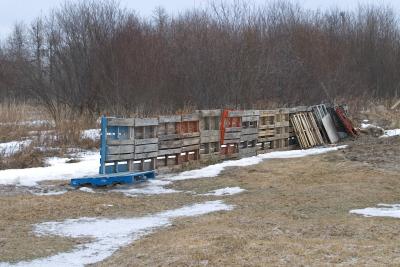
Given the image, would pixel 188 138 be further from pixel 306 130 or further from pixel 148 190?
pixel 306 130

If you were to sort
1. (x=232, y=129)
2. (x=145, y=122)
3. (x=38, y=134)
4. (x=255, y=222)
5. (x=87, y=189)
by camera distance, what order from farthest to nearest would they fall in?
(x=38, y=134) → (x=232, y=129) → (x=145, y=122) → (x=87, y=189) → (x=255, y=222)

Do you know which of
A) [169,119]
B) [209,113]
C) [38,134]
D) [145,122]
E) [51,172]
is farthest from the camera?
[38,134]

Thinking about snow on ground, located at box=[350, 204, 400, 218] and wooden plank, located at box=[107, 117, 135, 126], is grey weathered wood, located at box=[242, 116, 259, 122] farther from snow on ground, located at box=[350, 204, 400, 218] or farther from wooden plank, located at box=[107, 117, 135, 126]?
snow on ground, located at box=[350, 204, 400, 218]

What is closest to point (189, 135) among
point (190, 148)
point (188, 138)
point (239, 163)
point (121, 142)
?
point (188, 138)

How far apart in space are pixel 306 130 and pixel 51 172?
1011 centimetres

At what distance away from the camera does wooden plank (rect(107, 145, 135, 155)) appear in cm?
1171

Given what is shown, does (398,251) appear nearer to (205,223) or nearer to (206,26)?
(205,223)

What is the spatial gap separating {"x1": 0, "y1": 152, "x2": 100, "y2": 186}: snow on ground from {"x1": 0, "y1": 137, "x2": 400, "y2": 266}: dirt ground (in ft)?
3.74

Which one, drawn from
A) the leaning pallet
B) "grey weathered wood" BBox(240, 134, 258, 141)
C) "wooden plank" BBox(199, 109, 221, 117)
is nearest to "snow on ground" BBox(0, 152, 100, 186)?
"wooden plank" BBox(199, 109, 221, 117)

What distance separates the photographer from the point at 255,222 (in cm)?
773

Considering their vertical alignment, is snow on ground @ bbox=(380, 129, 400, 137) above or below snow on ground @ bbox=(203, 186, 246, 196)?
above

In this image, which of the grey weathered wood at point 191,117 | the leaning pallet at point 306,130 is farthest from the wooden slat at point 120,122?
the leaning pallet at point 306,130

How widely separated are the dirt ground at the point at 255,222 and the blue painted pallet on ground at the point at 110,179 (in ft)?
2.12

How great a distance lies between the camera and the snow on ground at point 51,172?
1120cm
